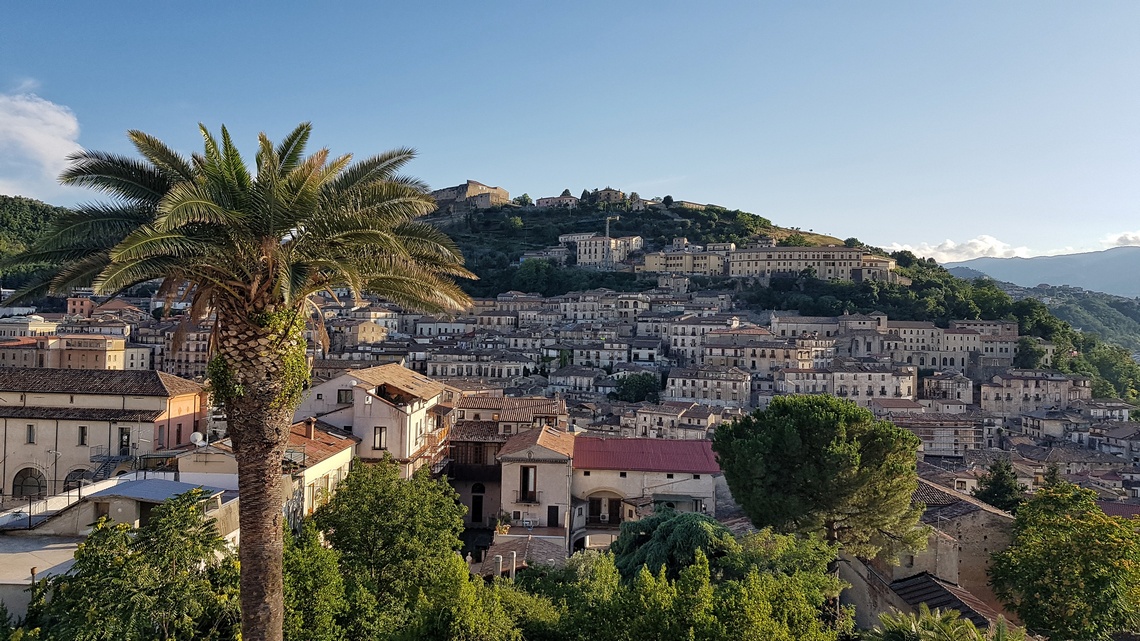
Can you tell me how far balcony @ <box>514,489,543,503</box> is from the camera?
22.9 m

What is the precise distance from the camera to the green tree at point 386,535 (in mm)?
12656

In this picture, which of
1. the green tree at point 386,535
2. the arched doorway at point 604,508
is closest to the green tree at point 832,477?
the arched doorway at point 604,508

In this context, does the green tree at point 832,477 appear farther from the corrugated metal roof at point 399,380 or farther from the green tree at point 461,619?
the green tree at point 461,619

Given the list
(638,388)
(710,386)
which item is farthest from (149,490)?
(710,386)

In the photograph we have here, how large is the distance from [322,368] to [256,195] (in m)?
30.6

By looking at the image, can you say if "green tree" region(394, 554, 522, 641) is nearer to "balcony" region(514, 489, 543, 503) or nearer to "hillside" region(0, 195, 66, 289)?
"balcony" region(514, 489, 543, 503)

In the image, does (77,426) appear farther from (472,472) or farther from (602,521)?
(602,521)

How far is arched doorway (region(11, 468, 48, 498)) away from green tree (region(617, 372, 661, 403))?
5503 centimetres

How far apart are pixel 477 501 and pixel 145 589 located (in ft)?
60.6

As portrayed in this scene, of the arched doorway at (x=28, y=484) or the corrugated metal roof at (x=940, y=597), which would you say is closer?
the corrugated metal roof at (x=940, y=597)

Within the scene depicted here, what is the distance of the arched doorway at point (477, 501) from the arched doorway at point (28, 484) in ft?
42.1

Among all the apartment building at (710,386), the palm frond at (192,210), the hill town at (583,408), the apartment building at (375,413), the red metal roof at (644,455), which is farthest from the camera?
the apartment building at (710,386)

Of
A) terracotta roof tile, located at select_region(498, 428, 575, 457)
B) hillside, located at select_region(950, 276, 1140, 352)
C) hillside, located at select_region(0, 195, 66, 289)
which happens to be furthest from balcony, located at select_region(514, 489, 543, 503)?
hillside, located at select_region(950, 276, 1140, 352)

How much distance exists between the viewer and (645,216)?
500ft
